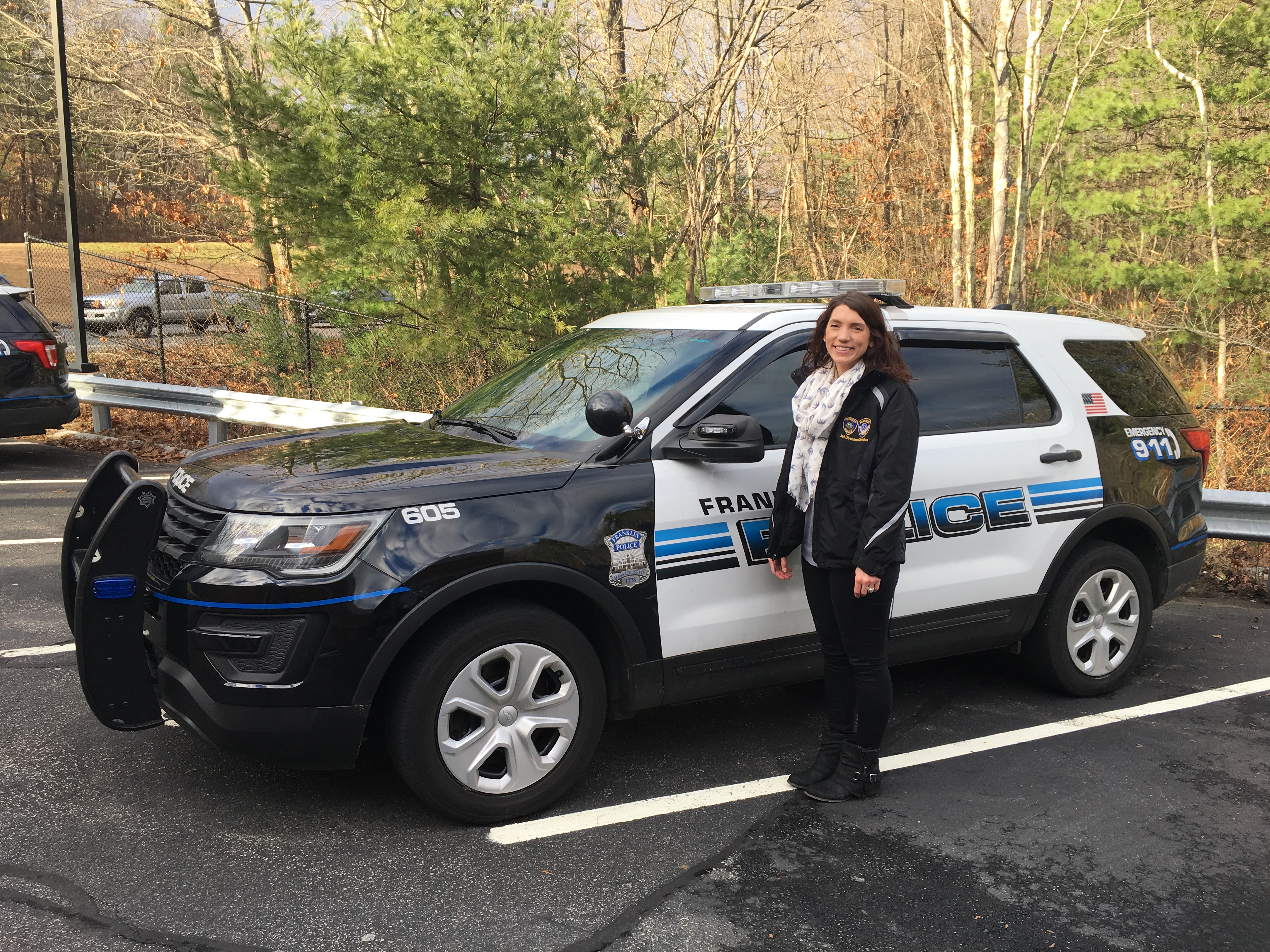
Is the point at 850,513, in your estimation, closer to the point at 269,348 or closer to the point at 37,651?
the point at 37,651

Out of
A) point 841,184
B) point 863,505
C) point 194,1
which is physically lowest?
point 863,505

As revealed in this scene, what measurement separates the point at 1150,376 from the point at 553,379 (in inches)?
116

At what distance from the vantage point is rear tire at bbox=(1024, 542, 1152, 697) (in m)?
4.93

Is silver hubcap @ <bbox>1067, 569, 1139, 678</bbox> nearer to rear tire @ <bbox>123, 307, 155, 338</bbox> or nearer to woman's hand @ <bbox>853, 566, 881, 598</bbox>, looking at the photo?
woman's hand @ <bbox>853, 566, 881, 598</bbox>

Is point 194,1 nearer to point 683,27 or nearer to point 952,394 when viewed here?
point 683,27

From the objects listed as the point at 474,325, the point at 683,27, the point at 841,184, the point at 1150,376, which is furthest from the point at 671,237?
the point at 841,184

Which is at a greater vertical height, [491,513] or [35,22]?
[35,22]

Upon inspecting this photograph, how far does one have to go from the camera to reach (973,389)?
4.75 m

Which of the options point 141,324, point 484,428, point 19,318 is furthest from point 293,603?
point 141,324

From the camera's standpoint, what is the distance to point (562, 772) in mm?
3768

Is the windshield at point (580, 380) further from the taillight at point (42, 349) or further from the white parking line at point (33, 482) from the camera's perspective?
the taillight at point (42, 349)

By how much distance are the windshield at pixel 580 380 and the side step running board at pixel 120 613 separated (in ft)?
4.54

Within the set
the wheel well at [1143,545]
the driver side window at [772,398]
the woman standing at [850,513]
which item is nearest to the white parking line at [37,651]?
the driver side window at [772,398]

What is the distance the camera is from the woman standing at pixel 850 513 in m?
3.71
